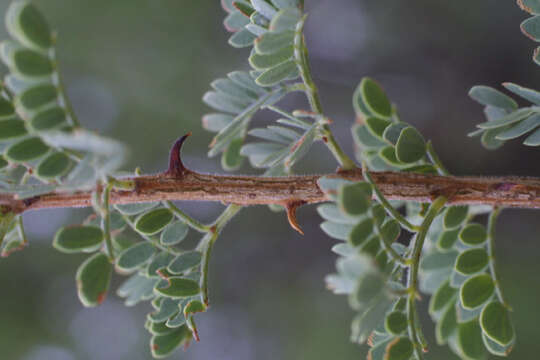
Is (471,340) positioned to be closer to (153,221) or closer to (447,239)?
(447,239)

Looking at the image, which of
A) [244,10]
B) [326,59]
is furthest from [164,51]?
[244,10]

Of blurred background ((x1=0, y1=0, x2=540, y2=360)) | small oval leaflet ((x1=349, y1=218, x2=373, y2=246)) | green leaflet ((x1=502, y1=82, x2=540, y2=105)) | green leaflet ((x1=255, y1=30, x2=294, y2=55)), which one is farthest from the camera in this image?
blurred background ((x1=0, y1=0, x2=540, y2=360))

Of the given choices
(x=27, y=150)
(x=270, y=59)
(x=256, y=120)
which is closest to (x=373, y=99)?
(x=270, y=59)

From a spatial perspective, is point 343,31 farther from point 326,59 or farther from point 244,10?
point 244,10

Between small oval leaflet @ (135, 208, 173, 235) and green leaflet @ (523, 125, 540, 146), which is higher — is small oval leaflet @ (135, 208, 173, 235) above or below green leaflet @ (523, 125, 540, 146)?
above

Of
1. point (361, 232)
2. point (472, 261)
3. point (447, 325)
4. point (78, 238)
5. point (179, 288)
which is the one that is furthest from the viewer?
point (447, 325)

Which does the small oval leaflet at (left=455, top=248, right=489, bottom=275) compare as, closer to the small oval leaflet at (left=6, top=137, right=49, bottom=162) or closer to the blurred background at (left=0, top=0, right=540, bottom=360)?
the small oval leaflet at (left=6, top=137, right=49, bottom=162)

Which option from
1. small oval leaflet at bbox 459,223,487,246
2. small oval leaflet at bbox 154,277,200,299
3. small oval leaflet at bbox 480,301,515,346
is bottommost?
small oval leaflet at bbox 480,301,515,346

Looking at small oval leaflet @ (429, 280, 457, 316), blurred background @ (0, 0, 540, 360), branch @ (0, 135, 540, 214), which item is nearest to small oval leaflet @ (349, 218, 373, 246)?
branch @ (0, 135, 540, 214)
